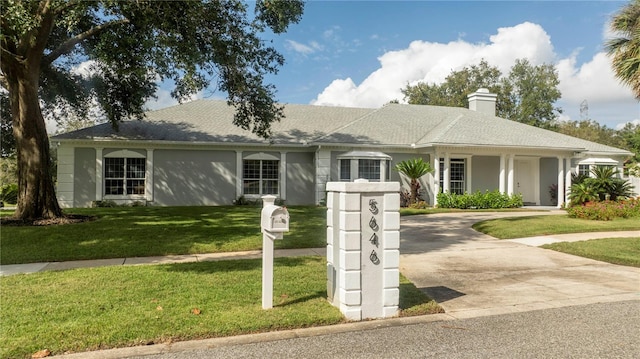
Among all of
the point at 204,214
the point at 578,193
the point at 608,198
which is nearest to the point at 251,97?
the point at 204,214

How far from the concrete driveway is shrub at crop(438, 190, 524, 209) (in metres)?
A: 9.00

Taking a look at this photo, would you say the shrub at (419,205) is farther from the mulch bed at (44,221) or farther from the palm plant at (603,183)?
the mulch bed at (44,221)

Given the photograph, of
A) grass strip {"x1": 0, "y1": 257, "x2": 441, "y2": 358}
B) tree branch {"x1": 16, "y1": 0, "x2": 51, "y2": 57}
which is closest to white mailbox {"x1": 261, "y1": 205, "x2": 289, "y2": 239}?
grass strip {"x1": 0, "y1": 257, "x2": 441, "y2": 358}

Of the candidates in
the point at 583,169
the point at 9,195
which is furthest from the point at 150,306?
the point at 583,169

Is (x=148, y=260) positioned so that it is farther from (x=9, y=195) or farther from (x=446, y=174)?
(x=9, y=195)

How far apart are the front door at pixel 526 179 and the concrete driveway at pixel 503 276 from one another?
563 inches

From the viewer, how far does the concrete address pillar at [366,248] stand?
4668 millimetres

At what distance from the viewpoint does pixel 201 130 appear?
20.3 metres

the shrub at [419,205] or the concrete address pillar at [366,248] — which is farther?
the shrub at [419,205]

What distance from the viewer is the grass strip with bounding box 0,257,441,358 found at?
159 inches

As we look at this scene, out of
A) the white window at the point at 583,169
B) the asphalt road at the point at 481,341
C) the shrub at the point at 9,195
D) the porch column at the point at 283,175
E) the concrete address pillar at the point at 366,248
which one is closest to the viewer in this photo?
the asphalt road at the point at 481,341

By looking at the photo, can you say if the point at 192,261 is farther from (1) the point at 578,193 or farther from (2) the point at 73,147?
(1) the point at 578,193

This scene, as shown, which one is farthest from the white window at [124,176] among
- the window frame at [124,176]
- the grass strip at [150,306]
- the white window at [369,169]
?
the grass strip at [150,306]

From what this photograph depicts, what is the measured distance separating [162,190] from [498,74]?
3836cm
